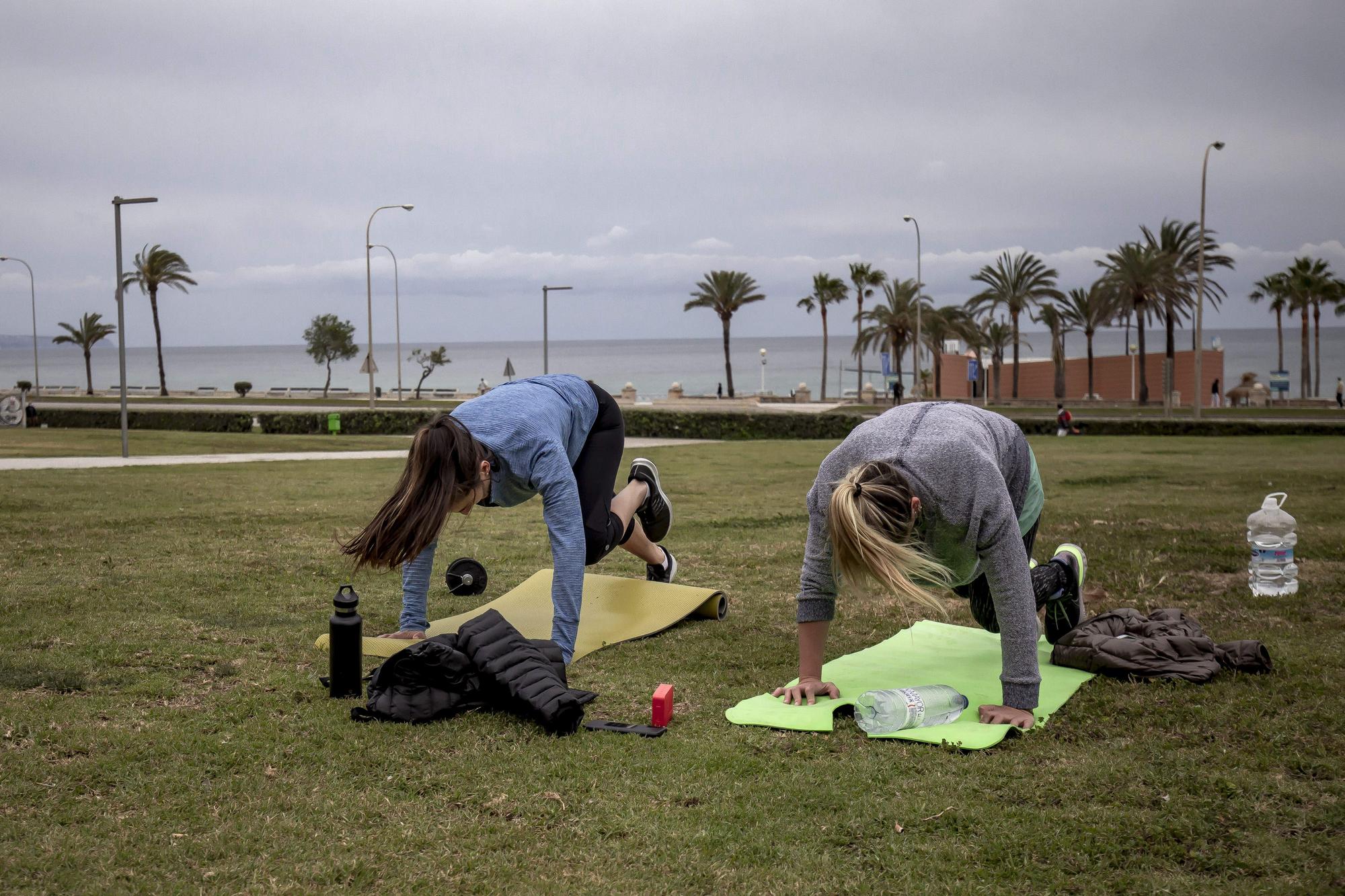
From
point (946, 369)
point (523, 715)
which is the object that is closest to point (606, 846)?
point (523, 715)

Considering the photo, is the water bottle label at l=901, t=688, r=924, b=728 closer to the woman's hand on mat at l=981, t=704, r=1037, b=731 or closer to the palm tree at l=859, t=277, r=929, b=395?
the woman's hand on mat at l=981, t=704, r=1037, b=731

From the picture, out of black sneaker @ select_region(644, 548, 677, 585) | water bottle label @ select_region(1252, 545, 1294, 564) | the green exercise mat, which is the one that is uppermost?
water bottle label @ select_region(1252, 545, 1294, 564)

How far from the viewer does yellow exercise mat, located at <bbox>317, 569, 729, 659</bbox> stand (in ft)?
18.8

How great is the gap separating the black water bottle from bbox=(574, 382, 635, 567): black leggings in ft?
3.71

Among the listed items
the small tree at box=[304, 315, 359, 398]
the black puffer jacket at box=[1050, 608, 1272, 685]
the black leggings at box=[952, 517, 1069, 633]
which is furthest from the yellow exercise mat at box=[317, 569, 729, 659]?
the small tree at box=[304, 315, 359, 398]

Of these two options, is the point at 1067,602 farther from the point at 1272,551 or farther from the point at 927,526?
the point at 1272,551

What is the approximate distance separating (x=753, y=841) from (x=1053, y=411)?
4302 centimetres

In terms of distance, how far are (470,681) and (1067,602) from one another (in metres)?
3.02

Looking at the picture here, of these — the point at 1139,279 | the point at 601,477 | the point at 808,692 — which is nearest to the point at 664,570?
the point at 601,477

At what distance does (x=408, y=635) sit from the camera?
5.37 meters

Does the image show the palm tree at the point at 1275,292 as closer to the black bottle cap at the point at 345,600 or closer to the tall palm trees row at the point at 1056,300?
the tall palm trees row at the point at 1056,300

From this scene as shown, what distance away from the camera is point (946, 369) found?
66812 millimetres

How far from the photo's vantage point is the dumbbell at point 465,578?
715 cm

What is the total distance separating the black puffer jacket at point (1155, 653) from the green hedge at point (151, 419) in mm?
29355
